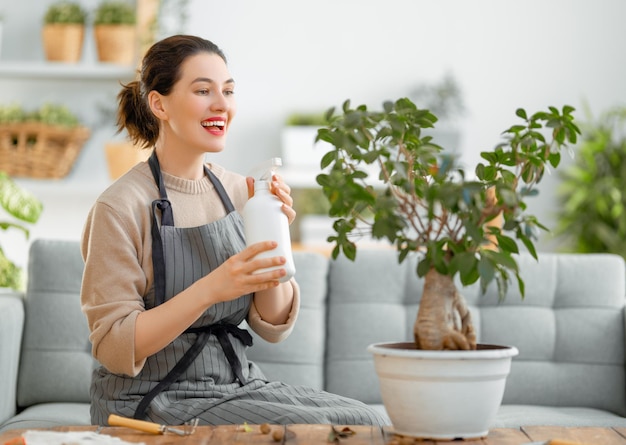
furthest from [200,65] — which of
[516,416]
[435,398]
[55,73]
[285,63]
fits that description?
[285,63]

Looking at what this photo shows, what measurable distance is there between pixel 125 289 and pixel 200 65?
0.53 meters

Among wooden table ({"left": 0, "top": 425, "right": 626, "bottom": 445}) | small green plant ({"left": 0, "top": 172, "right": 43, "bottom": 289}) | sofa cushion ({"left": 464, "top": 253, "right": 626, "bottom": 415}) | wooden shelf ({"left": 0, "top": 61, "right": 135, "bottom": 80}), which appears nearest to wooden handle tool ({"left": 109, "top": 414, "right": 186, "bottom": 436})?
wooden table ({"left": 0, "top": 425, "right": 626, "bottom": 445})

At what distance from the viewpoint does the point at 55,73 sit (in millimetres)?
4059

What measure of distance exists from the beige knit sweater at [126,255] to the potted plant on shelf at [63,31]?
2250 millimetres

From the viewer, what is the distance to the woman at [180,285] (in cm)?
176

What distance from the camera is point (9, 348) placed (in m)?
2.46

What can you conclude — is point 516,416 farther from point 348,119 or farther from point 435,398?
point 348,119

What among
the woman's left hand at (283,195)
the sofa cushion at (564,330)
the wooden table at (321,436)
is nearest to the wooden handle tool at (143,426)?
the wooden table at (321,436)

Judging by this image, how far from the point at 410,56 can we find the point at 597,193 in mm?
1172

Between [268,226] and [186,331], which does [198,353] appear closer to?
[186,331]

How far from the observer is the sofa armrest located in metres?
2.41

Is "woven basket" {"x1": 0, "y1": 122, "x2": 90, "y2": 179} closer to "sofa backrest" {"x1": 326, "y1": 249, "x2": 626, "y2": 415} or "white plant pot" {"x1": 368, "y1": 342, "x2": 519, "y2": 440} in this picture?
"sofa backrest" {"x1": 326, "y1": 249, "x2": 626, "y2": 415}

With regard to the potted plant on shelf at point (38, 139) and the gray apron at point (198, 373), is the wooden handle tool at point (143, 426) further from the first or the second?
the potted plant on shelf at point (38, 139)

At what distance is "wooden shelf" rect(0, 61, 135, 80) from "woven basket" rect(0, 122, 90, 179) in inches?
10.5
